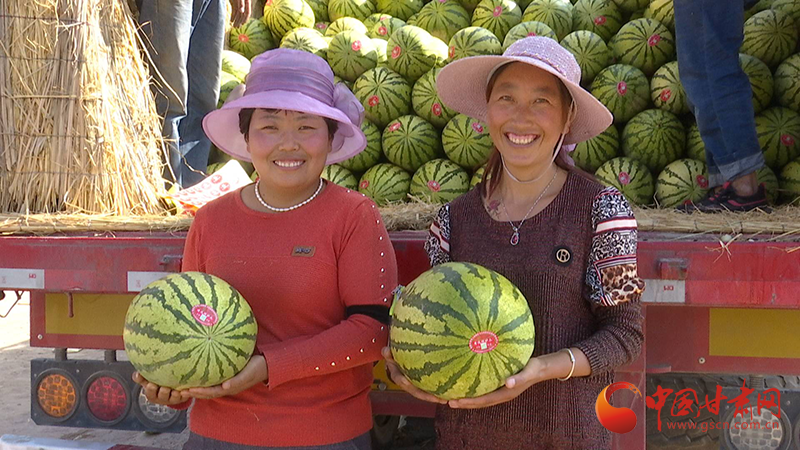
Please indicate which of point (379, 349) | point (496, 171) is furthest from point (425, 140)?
point (379, 349)

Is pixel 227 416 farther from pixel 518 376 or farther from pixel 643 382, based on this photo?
pixel 643 382

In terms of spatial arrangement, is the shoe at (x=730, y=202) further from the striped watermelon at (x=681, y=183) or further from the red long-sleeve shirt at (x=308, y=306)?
the red long-sleeve shirt at (x=308, y=306)

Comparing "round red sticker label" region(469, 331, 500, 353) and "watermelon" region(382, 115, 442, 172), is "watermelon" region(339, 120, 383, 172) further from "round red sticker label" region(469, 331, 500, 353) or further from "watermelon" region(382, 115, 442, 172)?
"round red sticker label" region(469, 331, 500, 353)

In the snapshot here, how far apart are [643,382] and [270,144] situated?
4.59 ft

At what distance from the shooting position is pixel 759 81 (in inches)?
168

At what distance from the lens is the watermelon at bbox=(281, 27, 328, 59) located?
5.21m

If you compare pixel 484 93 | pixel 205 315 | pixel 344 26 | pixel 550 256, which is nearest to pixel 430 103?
pixel 344 26

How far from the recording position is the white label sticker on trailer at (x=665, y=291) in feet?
7.64

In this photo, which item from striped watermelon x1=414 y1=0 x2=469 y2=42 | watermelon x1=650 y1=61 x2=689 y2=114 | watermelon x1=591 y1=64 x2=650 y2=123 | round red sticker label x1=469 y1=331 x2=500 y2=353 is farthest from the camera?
striped watermelon x1=414 y1=0 x2=469 y2=42

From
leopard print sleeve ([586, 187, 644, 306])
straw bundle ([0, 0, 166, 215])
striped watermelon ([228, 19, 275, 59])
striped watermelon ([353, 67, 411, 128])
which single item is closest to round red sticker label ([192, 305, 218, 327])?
leopard print sleeve ([586, 187, 644, 306])

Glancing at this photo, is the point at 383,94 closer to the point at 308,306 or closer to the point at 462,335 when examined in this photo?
the point at 308,306

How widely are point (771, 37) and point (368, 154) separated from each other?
2498mm

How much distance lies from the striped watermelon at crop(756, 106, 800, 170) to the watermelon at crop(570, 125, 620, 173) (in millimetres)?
816

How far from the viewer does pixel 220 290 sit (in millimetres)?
2061
